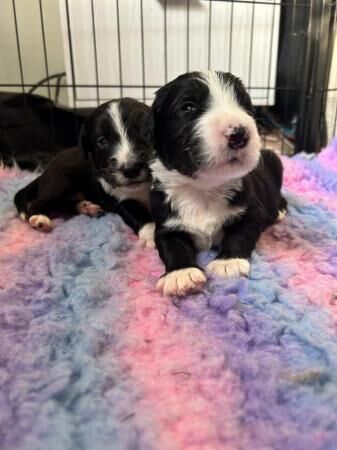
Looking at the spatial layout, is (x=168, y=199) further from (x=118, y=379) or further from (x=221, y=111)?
(x=118, y=379)

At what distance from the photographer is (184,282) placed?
130cm

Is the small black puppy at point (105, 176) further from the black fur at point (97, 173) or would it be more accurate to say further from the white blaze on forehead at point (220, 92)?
the white blaze on forehead at point (220, 92)

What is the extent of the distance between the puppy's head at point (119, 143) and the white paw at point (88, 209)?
0.22 m

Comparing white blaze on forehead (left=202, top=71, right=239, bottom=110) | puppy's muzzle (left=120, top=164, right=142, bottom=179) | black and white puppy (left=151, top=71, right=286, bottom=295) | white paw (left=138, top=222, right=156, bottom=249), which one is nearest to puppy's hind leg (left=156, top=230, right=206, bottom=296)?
black and white puppy (left=151, top=71, right=286, bottom=295)

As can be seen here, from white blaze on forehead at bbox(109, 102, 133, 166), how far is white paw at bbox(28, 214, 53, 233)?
419mm

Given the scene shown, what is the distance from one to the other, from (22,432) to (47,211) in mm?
1390

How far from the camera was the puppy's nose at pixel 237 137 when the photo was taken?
1.27m

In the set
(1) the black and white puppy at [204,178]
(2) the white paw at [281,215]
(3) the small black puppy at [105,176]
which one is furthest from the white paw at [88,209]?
(2) the white paw at [281,215]

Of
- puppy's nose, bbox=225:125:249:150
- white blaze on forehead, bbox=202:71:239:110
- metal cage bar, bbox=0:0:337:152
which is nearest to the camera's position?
puppy's nose, bbox=225:125:249:150

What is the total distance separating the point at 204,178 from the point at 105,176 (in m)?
0.60

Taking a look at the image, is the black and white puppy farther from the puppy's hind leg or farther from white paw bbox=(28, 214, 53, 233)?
white paw bbox=(28, 214, 53, 233)

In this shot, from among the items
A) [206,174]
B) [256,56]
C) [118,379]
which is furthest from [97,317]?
[256,56]

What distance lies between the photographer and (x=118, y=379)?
0.97m

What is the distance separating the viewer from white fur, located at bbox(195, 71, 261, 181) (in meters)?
1.28
